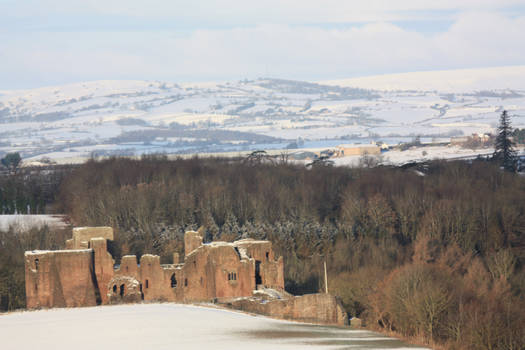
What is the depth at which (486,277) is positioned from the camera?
6956cm

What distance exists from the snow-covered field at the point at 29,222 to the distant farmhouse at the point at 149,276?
2964 centimetres

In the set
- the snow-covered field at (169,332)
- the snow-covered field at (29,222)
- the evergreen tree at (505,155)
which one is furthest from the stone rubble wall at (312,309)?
the evergreen tree at (505,155)

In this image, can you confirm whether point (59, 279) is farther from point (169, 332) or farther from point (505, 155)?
point (505, 155)

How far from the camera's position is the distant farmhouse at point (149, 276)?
66.6 m

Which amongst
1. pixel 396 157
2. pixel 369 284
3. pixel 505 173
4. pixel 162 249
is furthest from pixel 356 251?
pixel 396 157

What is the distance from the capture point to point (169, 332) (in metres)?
51.5

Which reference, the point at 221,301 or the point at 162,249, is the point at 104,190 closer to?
the point at 162,249

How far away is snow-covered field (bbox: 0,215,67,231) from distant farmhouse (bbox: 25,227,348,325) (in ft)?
97.3

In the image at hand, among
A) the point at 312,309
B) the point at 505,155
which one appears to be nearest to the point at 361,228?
the point at 312,309

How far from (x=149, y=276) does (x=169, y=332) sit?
17323 millimetres

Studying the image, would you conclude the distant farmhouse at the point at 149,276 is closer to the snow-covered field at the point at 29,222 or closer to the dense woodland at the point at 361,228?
the dense woodland at the point at 361,228

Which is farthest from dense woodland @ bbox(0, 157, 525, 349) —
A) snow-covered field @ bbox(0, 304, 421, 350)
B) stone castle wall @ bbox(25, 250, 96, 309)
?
stone castle wall @ bbox(25, 250, 96, 309)

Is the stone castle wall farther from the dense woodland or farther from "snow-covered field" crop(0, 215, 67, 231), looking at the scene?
"snow-covered field" crop(0, 215, 67, 231)

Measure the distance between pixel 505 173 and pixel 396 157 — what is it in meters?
65.9
